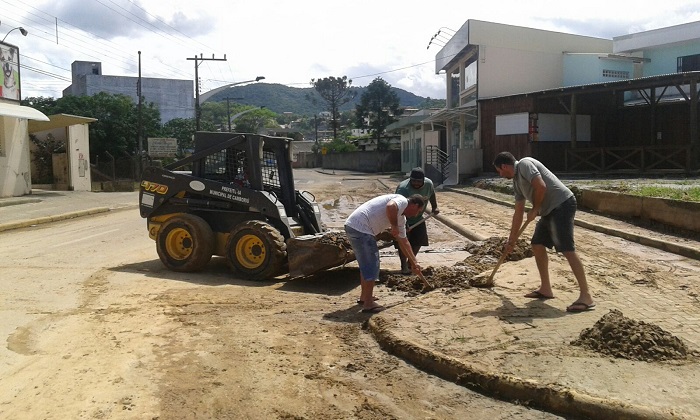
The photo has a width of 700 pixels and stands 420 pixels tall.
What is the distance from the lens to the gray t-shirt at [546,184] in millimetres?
6281

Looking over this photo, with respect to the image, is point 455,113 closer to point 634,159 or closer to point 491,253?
point 634,159

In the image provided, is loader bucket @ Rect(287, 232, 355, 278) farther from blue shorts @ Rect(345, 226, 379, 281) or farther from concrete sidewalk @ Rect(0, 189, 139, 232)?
A: concrete sidewalk @ Rect(0, 189, 139, 232)

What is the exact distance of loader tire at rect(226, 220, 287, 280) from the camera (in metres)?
8.57

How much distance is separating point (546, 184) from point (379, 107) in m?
61.0

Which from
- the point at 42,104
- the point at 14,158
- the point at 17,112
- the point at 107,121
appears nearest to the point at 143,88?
the point at 42,104

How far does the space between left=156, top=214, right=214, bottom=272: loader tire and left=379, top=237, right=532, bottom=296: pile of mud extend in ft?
8.64

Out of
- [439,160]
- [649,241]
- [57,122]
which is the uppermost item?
[57,122]

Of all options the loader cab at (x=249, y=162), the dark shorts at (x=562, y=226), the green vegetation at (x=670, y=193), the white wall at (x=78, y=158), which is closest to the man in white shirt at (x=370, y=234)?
the dark shorts at (x=562, y=226)

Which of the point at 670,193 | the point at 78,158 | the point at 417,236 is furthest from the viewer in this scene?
the point at 78,158

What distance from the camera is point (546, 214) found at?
6.33 m

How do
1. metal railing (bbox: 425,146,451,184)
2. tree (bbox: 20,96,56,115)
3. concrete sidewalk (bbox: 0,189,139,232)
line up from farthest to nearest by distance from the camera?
tree (bbox: 20,96,56,115) → metal railing (bbox: 425,146,451,184) → concrete sidewalk (bbox: 0,189,139,232)

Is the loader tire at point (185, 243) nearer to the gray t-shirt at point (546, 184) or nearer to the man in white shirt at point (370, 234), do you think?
the man in white shirt at point (370, 234)

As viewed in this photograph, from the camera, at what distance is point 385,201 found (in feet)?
21.9

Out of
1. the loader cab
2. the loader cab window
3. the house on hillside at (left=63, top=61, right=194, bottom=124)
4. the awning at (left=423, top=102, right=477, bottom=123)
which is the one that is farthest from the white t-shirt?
Result: the house on hillside at (left=63, top=61, right=194, bottom=124)
